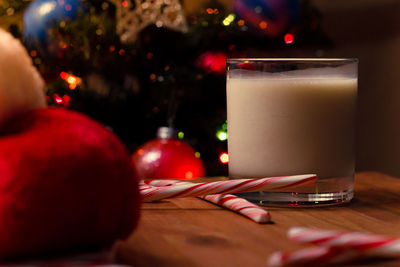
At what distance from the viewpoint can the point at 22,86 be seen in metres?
0.41

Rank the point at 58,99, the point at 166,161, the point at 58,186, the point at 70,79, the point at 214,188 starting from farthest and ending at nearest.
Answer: the point at 70,79
the point at 58,99
the point at 166,161
the point at 214,188
the point at 58,186

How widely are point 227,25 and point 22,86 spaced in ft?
4.07

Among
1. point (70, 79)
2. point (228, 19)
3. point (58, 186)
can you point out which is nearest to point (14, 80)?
point (58, 186)

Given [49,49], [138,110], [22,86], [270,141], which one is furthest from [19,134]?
[138,110]

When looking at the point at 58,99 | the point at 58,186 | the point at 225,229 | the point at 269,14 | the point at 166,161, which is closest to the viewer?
the point at 58,186

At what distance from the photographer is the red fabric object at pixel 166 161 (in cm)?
124

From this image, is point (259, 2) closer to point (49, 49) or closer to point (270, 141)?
point (49, 49)

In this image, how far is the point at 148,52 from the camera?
162cm

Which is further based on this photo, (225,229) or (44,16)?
(44,16)

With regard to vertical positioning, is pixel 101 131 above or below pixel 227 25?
below

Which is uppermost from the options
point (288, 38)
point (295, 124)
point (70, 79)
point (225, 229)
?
point (288, 38)

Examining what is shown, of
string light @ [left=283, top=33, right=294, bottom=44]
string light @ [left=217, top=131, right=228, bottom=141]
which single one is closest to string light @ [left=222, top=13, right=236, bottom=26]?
string light @ [left=283, top=33, right=294, bottom=44]

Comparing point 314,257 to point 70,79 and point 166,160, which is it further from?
point 70,79

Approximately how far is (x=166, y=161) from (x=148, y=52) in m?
0.50
